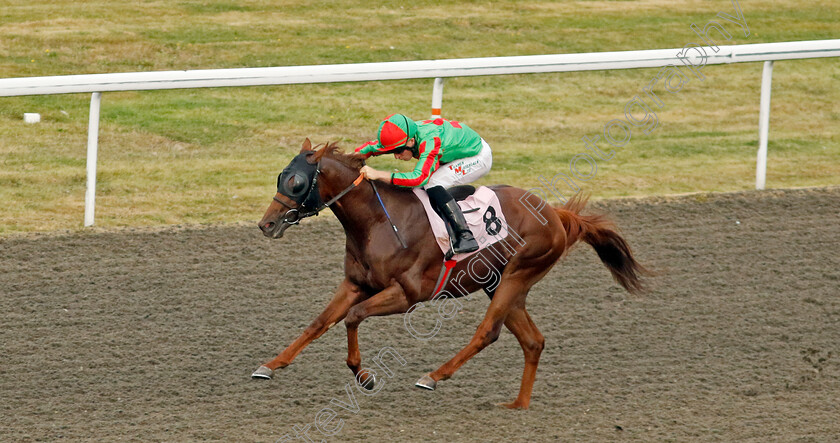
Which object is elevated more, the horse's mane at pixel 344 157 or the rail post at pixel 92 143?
the horse's mane at pixel 344 157

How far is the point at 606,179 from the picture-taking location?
9133 mm

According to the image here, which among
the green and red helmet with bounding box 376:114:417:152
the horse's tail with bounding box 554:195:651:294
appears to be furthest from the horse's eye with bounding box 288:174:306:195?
the horse's tail with bounding box 554:195:651:294

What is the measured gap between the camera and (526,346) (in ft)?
17.1

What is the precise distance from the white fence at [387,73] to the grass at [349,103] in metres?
0.98

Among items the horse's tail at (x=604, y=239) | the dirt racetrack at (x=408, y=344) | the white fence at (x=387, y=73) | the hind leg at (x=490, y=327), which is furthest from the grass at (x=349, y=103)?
the hind leg at (x=490, y=327)

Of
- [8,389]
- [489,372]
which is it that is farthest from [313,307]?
[8,389]

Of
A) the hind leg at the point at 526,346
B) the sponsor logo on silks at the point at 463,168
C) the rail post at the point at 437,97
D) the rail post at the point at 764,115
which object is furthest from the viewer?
the rail post at the point at 764,115

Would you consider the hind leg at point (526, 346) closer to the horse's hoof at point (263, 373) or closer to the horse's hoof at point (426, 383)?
the horse's hoof at point (426, 383)

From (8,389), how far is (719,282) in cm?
412

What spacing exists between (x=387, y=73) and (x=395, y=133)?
2682 millimetres

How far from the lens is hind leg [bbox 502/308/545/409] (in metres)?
5.11

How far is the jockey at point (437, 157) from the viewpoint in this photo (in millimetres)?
5023

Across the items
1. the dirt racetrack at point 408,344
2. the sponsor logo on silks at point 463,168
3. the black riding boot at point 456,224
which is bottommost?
the dirt racetrack at point 408,344

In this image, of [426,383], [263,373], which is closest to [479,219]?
[426,383]
